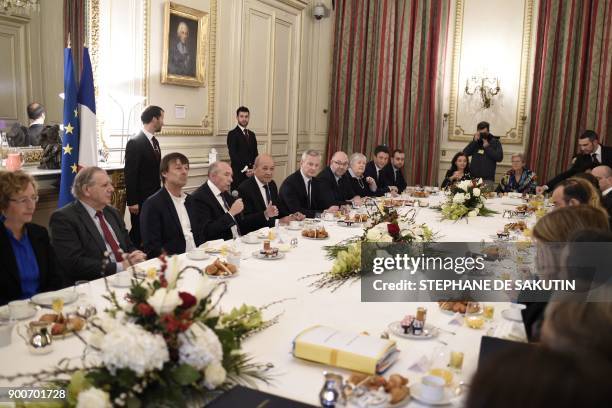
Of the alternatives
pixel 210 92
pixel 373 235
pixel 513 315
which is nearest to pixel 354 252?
pixel 373 235

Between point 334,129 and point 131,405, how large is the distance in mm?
8755

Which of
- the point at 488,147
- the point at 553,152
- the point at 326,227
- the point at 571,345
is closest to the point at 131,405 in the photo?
the point at 571,345

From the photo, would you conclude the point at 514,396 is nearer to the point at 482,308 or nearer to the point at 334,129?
the point at 482,308

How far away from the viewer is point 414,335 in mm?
2189

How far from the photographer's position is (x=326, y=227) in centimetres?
452

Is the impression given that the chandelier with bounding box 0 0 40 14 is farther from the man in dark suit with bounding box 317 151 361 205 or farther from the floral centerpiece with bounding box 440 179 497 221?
the floral centerpiece with bounding box 440 179 497 221

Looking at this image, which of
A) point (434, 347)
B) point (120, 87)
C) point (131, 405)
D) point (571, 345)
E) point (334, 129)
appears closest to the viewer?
point (571, 345)

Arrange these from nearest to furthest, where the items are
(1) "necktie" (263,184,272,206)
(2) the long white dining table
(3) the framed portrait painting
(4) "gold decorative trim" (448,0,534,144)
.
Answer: (2) the long white dining table, (1) "necktie" (263,184,272,206), (3) the framed portrait painting, (4) "gold decorative trim" (448,0,534,144)

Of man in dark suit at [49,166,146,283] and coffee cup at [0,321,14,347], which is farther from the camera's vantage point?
man in dark suit at [49,166,146,283]

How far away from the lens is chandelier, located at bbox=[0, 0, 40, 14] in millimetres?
4906

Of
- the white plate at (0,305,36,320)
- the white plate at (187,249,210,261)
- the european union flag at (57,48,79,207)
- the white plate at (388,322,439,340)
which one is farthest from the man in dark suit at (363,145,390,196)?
the white plate at (0,305,36,320)

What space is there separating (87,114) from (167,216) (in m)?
2.01

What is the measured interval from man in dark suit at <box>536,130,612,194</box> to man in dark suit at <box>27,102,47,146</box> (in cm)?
549

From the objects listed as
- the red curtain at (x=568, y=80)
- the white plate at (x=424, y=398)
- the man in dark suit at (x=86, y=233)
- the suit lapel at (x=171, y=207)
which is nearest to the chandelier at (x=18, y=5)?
the suit lapel at (x=171, y=207)
